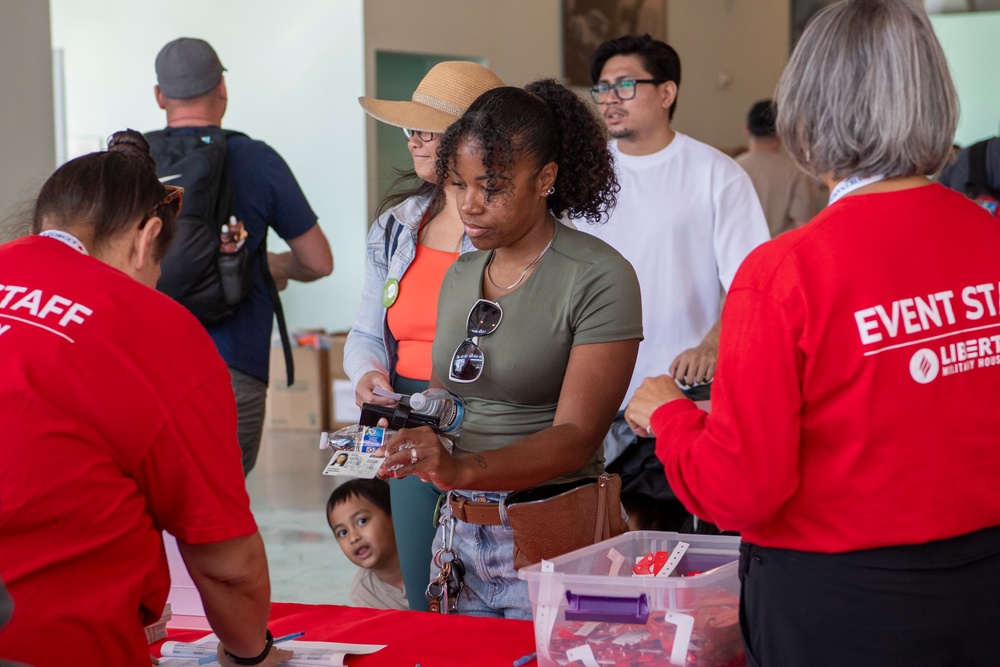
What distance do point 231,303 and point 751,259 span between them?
2.04 metres

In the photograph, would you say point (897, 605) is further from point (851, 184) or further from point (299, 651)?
point (299, 651)

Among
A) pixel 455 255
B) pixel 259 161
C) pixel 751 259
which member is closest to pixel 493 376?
pixel 455 255

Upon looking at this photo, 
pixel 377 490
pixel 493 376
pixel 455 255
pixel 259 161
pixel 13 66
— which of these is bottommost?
pixel 377 490

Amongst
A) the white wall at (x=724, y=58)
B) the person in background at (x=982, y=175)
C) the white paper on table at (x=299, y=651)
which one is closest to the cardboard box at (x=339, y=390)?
the person in background at (x=982, y=175)

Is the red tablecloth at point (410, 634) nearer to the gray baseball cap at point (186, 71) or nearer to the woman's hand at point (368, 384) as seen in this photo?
the woman's hand at point (368, 384)

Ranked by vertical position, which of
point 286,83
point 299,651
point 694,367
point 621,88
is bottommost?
point 299,651

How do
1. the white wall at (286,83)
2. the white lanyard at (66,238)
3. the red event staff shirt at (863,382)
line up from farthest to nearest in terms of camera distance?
the white wall at (286,83) < the white lanyard at (66,238) < the red event staff shirt at (863,382)

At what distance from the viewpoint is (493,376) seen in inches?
78.2

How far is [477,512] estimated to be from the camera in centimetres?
196

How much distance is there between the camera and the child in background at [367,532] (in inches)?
131

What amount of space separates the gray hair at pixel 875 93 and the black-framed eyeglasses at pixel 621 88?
204 cm

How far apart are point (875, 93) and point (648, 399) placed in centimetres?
49

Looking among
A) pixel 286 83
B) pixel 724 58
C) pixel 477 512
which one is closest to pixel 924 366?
pixel 477 512

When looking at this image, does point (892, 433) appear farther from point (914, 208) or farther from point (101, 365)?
point (101, 365)
